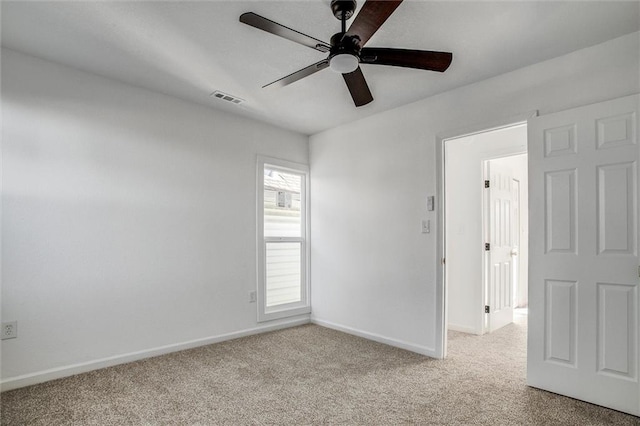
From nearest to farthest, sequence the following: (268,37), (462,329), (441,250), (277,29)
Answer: (277,29) → (268,37) → (441,250) → (462,329)

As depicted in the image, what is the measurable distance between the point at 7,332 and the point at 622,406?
4103mm

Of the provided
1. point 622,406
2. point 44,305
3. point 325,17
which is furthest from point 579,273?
point 44,305

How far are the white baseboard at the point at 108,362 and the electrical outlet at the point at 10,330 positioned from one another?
11.5 inches

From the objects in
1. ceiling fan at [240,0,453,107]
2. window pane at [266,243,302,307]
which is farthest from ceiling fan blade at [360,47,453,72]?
window pane at [266,243,302,307]

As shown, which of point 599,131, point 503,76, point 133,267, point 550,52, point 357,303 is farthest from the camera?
point 357,303

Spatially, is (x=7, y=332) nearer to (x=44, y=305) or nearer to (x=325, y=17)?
(x=44, y=305)

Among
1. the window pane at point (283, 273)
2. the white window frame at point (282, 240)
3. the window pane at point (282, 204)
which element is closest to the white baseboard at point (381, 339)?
the white window frame at point (282, 240)

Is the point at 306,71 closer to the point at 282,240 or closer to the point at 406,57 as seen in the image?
the point at 406,57

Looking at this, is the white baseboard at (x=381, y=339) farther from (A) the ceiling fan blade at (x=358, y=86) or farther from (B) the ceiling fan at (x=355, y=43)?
(B) the ceiling fan at (x=355, y=43)

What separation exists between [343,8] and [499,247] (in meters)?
3.41

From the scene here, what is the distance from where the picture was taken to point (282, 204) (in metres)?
4.28

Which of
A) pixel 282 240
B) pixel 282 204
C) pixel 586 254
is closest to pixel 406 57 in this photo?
pixel 586 254

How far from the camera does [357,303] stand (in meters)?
3.87

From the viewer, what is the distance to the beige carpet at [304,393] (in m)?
2.10
